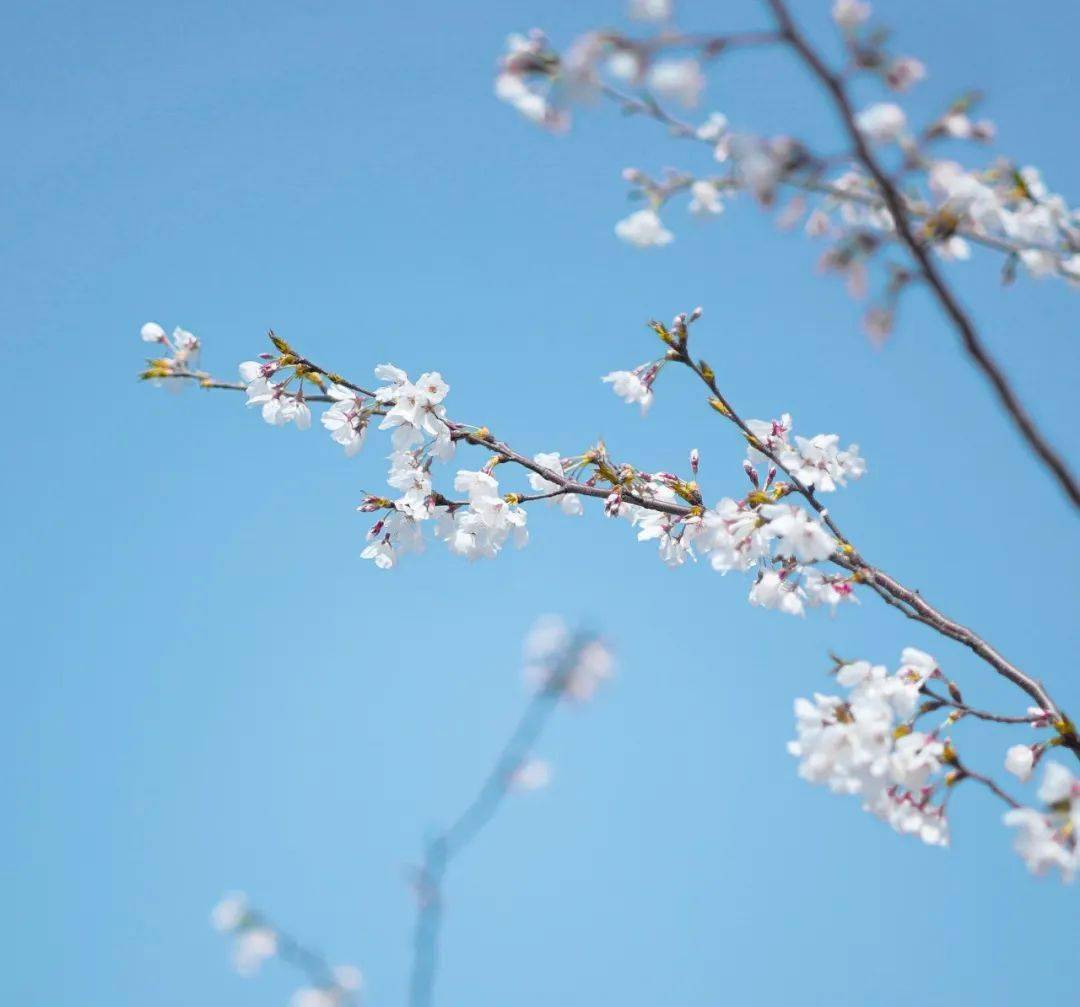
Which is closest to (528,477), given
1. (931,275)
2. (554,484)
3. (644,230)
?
(554,484)

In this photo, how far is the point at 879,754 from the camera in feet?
8.30

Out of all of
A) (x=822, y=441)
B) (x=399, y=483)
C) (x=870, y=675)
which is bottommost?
(x=870, y=675)

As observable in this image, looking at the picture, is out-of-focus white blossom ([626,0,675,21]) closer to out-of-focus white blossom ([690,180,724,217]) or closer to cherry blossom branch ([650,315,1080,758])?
out-of-focus white blossom ([690,180,724,217])

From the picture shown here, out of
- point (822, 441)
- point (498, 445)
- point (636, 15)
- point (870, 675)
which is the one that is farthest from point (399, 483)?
point (636, 15)

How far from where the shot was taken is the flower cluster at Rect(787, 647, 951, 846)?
8.19 ft

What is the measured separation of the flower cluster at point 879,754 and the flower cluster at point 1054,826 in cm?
32

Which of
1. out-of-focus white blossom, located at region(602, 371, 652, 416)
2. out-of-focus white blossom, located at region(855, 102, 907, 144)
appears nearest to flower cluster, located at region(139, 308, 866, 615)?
out-of-focus white blossom, located at region(602, 371, 652, 416)

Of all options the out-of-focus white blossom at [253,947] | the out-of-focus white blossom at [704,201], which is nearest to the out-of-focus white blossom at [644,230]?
the out-of-focus white blossom at [704,201]

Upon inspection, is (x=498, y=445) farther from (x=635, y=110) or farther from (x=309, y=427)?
(x=635, y=110)

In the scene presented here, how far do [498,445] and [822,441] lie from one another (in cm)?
125

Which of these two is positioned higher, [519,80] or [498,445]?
[498,445]

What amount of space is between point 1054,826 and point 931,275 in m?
1.48

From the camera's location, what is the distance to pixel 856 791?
8.54 ft

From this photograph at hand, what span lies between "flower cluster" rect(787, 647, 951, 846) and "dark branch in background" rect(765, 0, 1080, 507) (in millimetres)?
1325
